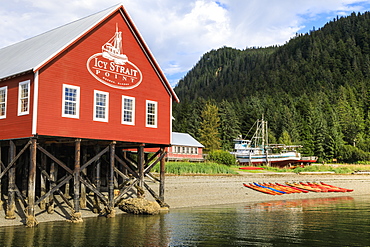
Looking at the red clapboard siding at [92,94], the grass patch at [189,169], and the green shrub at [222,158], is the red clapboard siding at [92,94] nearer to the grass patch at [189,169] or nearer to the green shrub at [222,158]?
the grass patch at [189,169]

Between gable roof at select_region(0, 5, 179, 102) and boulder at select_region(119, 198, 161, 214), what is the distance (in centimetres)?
835

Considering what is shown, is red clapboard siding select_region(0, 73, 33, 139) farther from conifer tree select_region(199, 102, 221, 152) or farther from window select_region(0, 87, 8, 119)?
conifer tree select_region(199, 102, 221, 152)

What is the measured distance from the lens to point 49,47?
81.9ft

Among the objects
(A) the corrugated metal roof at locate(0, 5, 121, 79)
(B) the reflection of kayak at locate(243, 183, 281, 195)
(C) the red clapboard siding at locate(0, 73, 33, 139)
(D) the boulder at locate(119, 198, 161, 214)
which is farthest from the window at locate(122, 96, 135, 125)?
(B) the reflection of kayak at locate(243, 183, 281, 195)

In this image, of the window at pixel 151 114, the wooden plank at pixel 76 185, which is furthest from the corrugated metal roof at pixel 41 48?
the window at pixel 151 114

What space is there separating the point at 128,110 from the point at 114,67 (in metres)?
3.00

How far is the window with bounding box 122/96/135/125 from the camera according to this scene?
26.4 metres

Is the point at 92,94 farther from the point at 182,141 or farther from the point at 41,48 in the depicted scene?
the point at 182,141

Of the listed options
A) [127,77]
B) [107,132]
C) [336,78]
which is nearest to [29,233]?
[107,132]

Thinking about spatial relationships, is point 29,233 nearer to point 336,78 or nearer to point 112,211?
point 112,211

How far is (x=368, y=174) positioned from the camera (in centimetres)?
6425

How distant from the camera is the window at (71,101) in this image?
23.3 metres

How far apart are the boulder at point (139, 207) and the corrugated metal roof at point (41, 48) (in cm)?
1126

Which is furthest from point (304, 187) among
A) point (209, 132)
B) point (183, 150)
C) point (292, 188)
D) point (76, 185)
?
point (209, 132)
